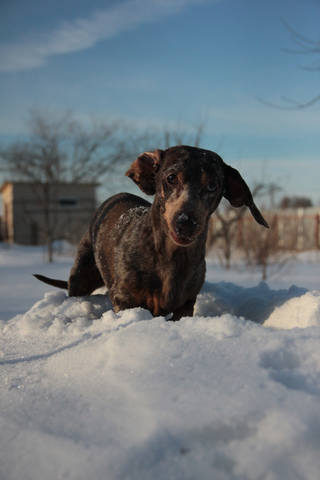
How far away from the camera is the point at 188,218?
1796mm

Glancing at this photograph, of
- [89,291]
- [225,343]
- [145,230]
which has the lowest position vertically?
[89,291]

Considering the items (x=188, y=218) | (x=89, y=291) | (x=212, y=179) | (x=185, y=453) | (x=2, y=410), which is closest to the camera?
(x=185, y=453)

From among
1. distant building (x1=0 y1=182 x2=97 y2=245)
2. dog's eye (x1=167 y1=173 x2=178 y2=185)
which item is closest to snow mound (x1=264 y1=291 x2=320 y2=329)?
dog's eye (x1=167 y1=173 x2=178 y2=185)

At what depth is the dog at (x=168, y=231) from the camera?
1897mm

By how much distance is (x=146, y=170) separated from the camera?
228cm

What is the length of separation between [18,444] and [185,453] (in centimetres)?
49

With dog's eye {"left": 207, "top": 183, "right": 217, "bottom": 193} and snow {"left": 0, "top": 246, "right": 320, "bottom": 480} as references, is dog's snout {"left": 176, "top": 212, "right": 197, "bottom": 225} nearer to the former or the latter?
dog's eye {"left": 207, "top": 183, "right": 217, "bottom": 193}

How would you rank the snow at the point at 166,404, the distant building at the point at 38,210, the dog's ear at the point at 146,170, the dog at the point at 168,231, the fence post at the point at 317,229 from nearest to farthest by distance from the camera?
1. the snow at the point at 166,404
2. the dog at the point at 168,231
3. the dog's ear at the point at 146,170
4. the fence post at the point at 317,229
5. the distant building at the point at 38,210

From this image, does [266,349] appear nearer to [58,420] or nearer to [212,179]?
[58,420]

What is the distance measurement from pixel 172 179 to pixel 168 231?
284 mm

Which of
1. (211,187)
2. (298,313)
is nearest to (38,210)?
(211,187)

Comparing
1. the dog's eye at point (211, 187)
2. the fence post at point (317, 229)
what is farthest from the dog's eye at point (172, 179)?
the fence post at point (317, 229)

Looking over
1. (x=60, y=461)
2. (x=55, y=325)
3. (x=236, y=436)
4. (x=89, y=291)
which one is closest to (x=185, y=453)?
(x=236, y=436)

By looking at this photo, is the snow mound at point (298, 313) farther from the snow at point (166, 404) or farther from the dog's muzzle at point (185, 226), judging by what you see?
the dog's muzzle at point (185, 226)
